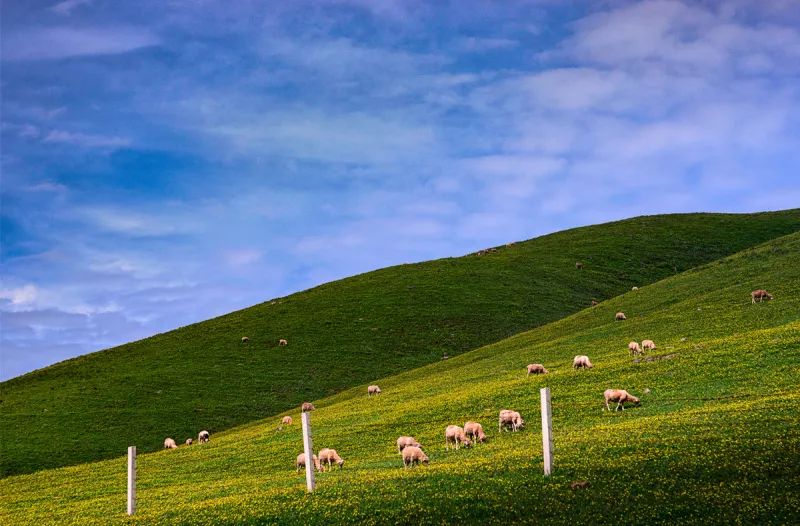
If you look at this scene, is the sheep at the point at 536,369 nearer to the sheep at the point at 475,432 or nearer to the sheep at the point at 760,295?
the sheep at the point at 475,432

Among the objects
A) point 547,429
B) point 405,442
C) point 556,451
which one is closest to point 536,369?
point 405,442

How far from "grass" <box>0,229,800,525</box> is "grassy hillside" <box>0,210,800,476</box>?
30.3 feet

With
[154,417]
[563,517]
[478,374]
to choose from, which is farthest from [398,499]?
[154,417]

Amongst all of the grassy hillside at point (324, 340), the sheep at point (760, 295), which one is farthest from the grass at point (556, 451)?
the grassy hillside at point (324, 340)

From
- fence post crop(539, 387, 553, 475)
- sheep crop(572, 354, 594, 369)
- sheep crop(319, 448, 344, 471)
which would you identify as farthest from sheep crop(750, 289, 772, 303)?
fence post crop(539, 387, 553, 475)

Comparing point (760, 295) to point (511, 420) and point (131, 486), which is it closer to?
point (511, 420)

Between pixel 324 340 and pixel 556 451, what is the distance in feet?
203

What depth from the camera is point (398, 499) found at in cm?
2027

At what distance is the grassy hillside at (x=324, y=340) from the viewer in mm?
64250

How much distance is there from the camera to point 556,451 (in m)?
24.2

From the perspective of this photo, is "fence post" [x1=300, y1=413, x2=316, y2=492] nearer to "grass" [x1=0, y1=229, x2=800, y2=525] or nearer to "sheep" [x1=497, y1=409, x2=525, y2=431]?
"grass" [x1=0, y1=229, x2=800, y2=525]

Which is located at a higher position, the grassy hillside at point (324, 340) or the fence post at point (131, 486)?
the grassy hillside at point (324, 340)

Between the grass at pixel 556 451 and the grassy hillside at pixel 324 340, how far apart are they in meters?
9.22

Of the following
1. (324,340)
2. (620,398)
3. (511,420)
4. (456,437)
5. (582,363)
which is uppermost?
(324,340)
